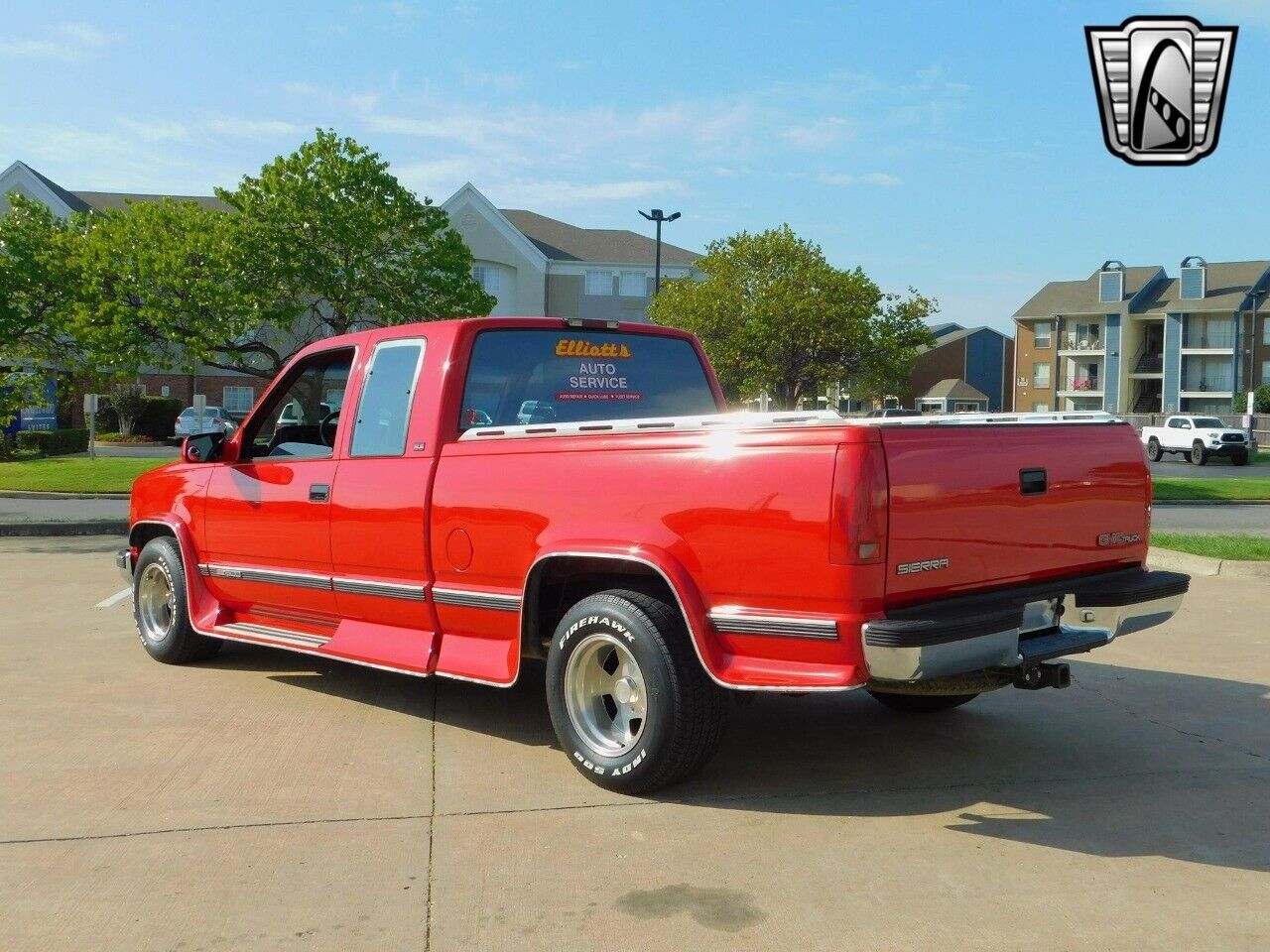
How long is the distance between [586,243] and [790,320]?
29.0 meters

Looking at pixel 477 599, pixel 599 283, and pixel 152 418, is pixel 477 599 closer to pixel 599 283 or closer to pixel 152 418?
pixel 152 418

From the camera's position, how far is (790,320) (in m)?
36.7

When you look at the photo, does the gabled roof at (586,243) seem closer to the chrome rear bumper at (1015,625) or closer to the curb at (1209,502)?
the curb at (1209,502)

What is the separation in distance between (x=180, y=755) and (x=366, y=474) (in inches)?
60.5

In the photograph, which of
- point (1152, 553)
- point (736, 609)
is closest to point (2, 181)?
point (1152, 553)

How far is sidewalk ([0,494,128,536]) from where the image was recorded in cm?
1583

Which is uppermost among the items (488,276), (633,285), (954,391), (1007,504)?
(633,285)

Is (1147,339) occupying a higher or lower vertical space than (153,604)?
higher

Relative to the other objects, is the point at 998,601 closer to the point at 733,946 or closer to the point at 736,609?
the point at 736,609

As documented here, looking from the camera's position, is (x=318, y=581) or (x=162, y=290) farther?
(x=162, y=290)

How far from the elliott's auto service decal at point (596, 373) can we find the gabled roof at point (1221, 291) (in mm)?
71561

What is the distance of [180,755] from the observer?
18.4ft

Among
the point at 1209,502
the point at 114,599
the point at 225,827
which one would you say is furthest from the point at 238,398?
the point at 225,827

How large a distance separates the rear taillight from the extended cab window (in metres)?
3.32
